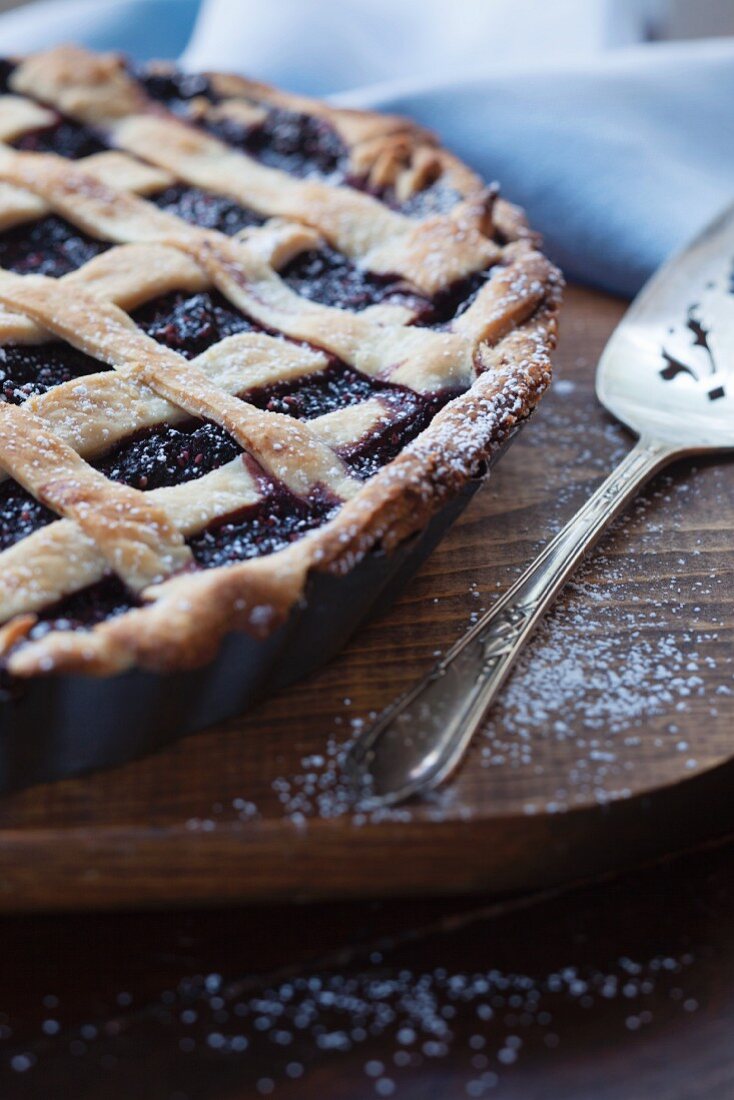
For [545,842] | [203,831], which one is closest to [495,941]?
[545,842]

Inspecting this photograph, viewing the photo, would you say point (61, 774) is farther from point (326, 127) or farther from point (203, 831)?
point (326, 127)

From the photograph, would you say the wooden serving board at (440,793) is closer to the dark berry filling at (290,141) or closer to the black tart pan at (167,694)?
the black tart pan at (167,694)

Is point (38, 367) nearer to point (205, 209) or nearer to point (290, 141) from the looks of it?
point (205, 209)

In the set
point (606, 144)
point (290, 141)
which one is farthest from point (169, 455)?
point (606, 144)

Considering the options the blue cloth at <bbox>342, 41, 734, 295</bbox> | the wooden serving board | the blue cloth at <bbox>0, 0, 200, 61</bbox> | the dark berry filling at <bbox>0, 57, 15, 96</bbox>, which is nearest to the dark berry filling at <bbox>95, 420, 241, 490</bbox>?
the wooden serving board

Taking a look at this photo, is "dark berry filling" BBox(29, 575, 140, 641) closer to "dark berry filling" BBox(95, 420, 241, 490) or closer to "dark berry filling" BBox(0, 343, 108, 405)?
"dark berry filling" BBox(95, 420, 241, 490)

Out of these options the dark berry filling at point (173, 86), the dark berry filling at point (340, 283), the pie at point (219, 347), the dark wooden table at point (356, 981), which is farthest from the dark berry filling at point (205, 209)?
the dark wooden table at point (356, 981)
